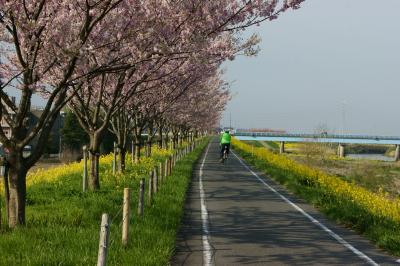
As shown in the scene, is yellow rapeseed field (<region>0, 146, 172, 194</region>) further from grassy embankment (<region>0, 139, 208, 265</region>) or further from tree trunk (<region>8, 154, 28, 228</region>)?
tree trunk (<region>8, 154, 28, 228</region>)

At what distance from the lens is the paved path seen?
8.04 metres

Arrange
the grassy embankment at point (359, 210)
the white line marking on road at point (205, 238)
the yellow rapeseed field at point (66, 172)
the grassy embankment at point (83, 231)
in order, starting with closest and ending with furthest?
the grassy embankment at point (83, 231) < the white line marking on road at point (205, 238) < the grassy embankment at point (359, 210) < the yellow rapeseed field at point (66, 172)

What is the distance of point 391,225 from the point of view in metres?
10.8

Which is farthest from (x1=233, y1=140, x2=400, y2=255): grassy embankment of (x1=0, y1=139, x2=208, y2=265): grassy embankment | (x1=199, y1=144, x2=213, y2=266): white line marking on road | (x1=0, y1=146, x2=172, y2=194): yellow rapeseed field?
(x1=0, y1=146, x2=172, y2=194): yellow rapeseed field

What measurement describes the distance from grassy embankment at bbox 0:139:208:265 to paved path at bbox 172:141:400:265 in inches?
18.9

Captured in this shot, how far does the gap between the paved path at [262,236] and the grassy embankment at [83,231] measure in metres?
0.48

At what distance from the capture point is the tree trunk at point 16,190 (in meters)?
8.88

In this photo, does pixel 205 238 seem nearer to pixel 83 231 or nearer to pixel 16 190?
pixel 83 231

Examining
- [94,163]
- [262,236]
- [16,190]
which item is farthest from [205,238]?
[94,163]

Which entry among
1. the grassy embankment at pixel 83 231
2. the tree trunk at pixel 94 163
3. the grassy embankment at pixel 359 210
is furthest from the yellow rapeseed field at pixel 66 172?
the grassy embankment at pixel 359 210

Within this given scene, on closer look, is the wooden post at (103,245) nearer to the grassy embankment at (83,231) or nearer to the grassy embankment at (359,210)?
the grassy embankment at (83,231)

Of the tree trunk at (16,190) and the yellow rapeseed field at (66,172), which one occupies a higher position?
the tree trunk at (16,190)

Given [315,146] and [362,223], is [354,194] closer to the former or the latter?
[362,223]

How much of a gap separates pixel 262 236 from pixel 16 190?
4901mm
